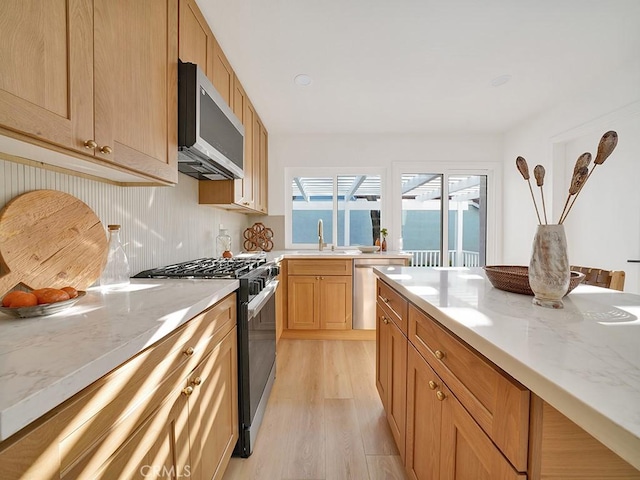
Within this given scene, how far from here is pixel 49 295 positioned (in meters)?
0.82

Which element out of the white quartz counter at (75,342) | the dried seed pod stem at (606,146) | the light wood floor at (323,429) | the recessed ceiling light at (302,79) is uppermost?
the recessed ceiling light at (302,79)

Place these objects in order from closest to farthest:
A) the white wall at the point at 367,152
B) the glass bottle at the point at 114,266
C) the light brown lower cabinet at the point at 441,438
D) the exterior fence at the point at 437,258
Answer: the light brown lower cabinet at the point at 441,438 < the glass bottle at the point at 114,266 < the white wall at the point at 367,152 < the exterior fence at the point at 437,258

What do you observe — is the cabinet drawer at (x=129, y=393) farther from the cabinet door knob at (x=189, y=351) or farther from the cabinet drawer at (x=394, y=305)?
the cabinet drawer at (x=394, y=305)

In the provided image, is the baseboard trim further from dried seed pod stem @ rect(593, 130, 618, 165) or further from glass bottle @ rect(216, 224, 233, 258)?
dried seed pod stem @ rect(593, 130, 618, 165)

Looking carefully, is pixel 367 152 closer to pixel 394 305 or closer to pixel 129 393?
pixel 394 305

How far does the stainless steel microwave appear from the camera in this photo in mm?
1410

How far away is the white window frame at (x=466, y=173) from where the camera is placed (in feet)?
12.4

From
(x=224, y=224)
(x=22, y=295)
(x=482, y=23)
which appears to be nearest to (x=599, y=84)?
(x=482, y=23)

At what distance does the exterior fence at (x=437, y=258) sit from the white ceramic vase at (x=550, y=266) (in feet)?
9.91

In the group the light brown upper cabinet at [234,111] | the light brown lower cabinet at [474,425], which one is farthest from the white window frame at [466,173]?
the light brown lower cabinet at [474,425]

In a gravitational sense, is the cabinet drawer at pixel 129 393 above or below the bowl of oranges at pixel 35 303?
below

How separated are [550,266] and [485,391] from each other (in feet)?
1.48

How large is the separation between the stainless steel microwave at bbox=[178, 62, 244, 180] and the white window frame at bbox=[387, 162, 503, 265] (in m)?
2.31

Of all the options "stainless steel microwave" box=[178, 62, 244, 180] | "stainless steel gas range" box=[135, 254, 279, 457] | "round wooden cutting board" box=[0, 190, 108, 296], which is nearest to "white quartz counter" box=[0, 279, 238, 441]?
"round wooden cutting board" box=[0, 190, 108, 296]
